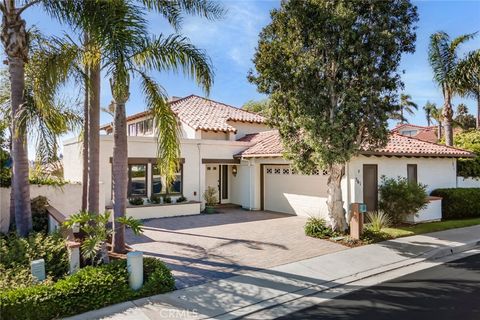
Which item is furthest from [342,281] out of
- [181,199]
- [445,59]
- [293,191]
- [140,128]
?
[140,128]

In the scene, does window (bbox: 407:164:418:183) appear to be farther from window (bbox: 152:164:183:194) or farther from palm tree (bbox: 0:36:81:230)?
palm tree (bbox: 0:36:81:230)

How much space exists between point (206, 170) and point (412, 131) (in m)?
39.3

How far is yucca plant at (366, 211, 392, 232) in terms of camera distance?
12992 mm

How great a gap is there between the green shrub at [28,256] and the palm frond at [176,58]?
509 centimetres

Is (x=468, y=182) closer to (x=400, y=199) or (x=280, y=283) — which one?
(x=400, y=199)

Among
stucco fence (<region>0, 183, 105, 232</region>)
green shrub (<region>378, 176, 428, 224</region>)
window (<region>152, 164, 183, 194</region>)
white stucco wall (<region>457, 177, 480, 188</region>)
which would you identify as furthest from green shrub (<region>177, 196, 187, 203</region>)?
white stucco wall (<region>457, 177, 480, 188</region>)

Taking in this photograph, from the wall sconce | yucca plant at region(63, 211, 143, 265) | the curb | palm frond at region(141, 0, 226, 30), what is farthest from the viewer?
the wall sconce

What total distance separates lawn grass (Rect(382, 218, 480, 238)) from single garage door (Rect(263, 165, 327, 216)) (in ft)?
11.3

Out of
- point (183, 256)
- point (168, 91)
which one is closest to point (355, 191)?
point (183, 256)

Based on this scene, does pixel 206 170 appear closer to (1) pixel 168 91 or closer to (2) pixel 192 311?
(1) pixel 168 91

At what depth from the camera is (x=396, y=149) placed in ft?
50.2

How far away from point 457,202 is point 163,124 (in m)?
15.2

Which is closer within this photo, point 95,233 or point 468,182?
point 95,233

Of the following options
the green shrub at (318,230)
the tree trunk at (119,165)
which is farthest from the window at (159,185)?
the tree trunk at (119,165)
